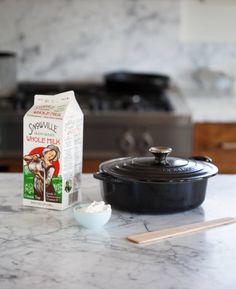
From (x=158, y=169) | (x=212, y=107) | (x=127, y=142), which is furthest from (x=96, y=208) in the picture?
(x=212, y=107)

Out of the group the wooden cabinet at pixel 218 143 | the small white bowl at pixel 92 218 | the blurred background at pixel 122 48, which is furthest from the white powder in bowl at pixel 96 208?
the blurred background at pixel 122 48

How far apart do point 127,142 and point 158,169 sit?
149 centimetres

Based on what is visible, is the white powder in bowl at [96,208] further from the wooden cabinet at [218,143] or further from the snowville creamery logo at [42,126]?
the wooden cabinet at [218,143]

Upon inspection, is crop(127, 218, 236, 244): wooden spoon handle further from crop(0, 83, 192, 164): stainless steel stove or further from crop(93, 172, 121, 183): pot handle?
crop(0, 83, 192, 164): stainless steel stove

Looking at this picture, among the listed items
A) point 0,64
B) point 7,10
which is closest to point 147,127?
point 0,64

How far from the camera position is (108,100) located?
3273 millimetres

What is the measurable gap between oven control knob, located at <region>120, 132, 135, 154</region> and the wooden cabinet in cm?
29

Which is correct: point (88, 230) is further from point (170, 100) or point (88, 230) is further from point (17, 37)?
point (17, 37)

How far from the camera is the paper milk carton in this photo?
60.3 inches

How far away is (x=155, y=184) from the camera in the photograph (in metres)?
1.48

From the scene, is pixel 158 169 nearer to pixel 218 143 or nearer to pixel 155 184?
pixel 155 184

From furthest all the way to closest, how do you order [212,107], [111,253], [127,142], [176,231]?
[212,107]
[127,142]
[176,231]
[111,253]

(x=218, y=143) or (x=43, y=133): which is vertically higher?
(x=43, y=133)

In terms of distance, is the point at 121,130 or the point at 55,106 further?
the point at 121,130
